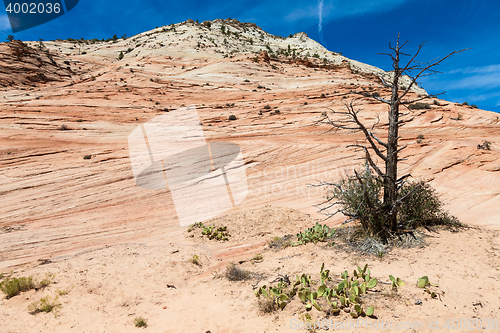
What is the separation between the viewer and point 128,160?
1553 centimetres

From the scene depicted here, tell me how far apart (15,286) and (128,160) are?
10561 mm

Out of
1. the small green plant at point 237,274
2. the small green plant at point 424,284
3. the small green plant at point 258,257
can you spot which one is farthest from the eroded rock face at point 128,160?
the small green plant at point 424,284

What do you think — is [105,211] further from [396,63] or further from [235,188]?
[396,63]

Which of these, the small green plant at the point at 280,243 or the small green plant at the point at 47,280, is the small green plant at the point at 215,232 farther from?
the small green plant at the point at 47,280

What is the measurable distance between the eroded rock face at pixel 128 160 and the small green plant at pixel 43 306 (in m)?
3.97

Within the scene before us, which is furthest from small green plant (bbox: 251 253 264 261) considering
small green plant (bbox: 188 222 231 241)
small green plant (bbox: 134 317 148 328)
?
small green plant (bbox: 134 317 148 328)

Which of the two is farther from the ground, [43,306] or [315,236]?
[43,306]

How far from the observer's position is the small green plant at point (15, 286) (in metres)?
5.59

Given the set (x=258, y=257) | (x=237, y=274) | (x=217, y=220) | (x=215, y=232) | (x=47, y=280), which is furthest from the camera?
(x=217, y=220)

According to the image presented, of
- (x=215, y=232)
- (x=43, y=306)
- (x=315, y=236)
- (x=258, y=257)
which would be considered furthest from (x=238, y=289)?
(x=215, y=232)

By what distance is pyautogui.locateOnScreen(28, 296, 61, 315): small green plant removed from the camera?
5.12m

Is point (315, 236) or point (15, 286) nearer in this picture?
point (15, 286)

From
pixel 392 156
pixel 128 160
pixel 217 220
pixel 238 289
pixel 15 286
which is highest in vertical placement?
pixel 128 160

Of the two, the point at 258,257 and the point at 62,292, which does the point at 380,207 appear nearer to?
the point at 258,257
